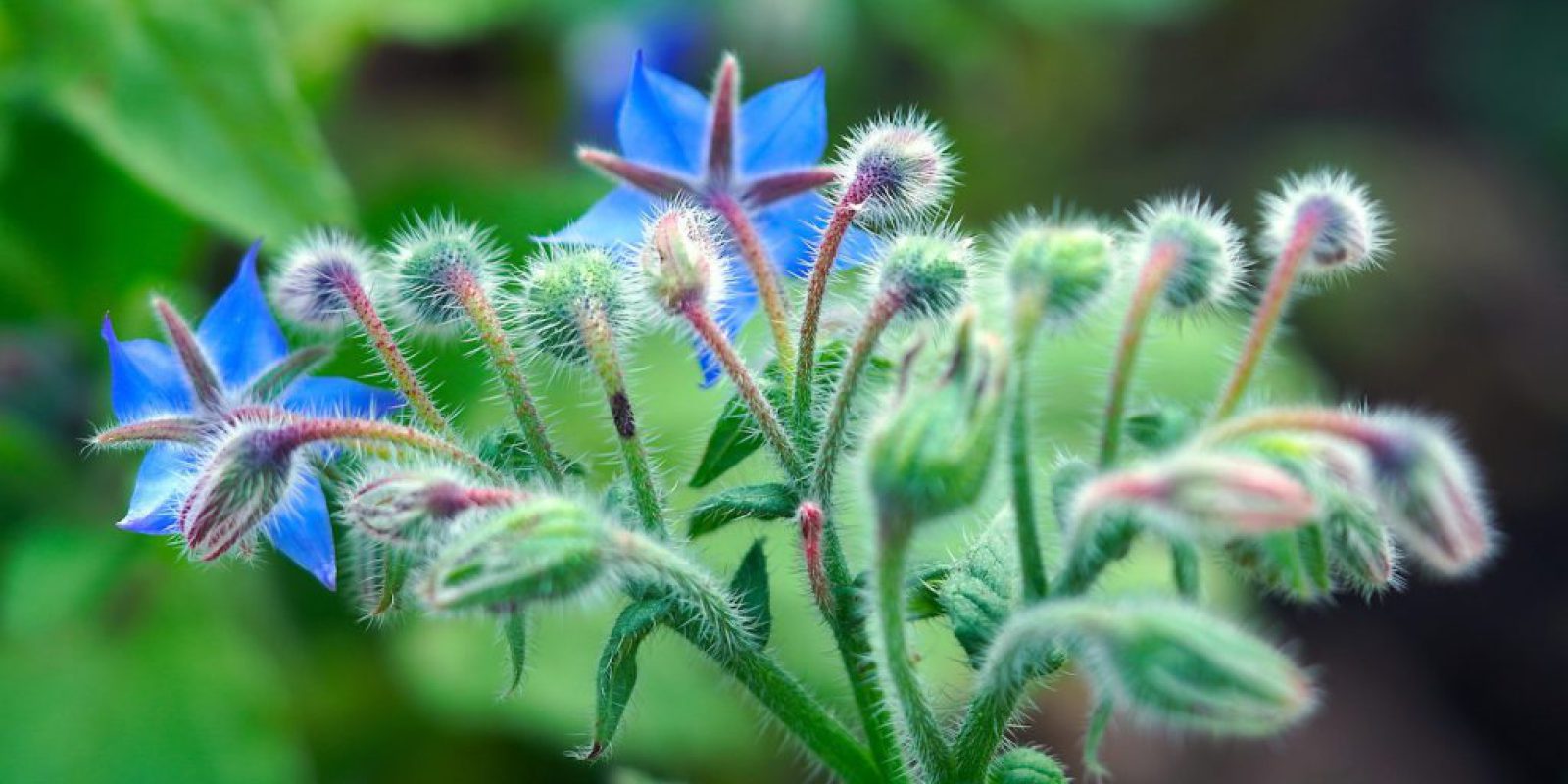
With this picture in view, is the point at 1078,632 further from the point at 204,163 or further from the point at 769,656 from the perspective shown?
the point at 204,163

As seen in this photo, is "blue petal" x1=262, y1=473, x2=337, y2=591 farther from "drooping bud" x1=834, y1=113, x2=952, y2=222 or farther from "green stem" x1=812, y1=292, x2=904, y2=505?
"drooping bud" x1=834, y1=113, x2=952, y2=222

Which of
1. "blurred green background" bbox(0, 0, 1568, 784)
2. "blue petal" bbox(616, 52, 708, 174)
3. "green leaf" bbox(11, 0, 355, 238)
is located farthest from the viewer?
"blurred green background" bbox(0, 0, 1568, 784)

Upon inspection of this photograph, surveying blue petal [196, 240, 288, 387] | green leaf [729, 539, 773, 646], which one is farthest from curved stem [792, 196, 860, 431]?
blue petal [196, 240, 288, 387]

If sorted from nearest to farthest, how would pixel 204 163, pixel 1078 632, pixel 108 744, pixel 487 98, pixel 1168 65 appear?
1. pixel 1078 632
2. pixel 204 163
3. pixel 108 744
4. pixel 487 98
5. pixel 1168 65

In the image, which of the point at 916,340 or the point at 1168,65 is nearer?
the point at 916,340

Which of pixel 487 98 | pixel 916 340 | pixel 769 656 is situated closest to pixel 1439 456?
pixel 916 340

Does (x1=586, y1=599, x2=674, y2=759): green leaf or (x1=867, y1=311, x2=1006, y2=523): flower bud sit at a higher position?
(x1=867, y1=311, x2=1006, y2=523): flower bud

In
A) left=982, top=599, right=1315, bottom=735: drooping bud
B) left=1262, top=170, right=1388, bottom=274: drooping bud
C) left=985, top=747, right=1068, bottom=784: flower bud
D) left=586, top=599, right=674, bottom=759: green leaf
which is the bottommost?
left=982, top=599, right=1315, bottom=735: drooping bud
